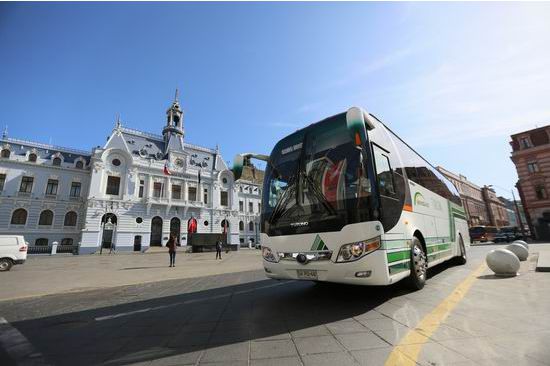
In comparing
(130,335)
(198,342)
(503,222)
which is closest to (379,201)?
(198,342)

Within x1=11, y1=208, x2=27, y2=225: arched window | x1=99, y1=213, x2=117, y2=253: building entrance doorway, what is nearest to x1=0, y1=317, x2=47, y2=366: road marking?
x1=99, y1=213, x2=117, y2=253: building entrance doorway

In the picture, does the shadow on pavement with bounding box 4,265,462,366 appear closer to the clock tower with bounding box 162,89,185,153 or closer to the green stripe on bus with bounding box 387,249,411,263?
the green stripe on bus with bounding box 387,249,411,263

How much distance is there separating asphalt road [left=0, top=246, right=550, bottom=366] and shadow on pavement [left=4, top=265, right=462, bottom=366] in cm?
1

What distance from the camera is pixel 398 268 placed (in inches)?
173

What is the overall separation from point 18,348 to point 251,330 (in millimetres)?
2847

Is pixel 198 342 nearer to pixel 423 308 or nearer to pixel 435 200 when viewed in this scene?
pixel 423 308

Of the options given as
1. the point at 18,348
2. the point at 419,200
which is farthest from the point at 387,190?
the point at 18,348

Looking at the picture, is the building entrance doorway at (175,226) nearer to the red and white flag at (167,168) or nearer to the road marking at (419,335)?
the red and white flag at (167,168)

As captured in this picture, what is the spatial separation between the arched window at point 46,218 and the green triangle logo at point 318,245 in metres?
43.0

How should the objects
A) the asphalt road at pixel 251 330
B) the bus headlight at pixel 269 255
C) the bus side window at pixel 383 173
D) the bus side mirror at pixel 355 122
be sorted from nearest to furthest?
the asphalt road at pixel 251 330 < the bus side mirror at pixel 355 122 < the bus side window at pixel 383 173 < the bus headlight at pixel 269 255

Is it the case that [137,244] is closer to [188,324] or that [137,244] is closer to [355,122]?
[188,324]

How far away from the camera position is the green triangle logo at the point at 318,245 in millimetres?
4219

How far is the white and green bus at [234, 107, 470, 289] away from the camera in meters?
4.01

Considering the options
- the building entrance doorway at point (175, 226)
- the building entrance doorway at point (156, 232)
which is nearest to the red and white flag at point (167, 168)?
the building entrance doorway at point (156, 232)
